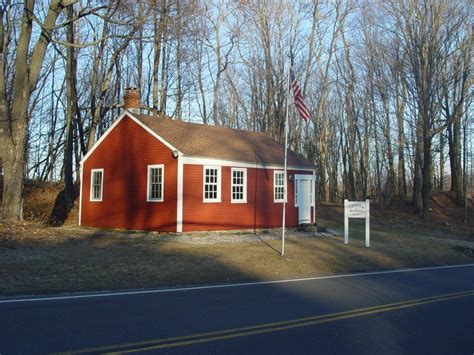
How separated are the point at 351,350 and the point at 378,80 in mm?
39477

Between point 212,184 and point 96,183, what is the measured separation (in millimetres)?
6746

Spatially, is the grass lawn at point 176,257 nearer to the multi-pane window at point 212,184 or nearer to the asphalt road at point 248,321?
the asphalt road at point 248,321

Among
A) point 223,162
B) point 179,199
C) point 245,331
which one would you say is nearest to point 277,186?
point 223,162

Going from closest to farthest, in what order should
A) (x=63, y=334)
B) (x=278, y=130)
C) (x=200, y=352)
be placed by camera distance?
(x=200, y=352)
(x=63, y=334)
(x=278, y=130)

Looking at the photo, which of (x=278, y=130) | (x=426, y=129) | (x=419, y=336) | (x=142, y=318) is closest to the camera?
(x=419, y=336)

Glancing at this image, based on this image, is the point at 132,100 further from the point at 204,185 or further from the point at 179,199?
the point at 179,199

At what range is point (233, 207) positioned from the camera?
2238 centimetres

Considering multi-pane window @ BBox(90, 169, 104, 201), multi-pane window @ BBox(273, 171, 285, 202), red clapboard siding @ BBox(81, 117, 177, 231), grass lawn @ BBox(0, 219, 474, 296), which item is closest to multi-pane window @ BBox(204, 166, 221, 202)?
red clapboard siding @ BBox(81, 117, 177, 231)

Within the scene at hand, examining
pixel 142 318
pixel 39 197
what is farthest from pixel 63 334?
pixel 39 197

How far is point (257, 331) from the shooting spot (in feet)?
22.0

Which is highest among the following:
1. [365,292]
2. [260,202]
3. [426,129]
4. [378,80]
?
[378,80]

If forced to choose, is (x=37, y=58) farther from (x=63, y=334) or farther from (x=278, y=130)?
(x=278, y=130)

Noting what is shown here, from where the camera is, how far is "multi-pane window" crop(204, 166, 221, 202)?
2132 centimetres

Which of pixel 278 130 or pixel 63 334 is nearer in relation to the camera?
pixel 63 334
